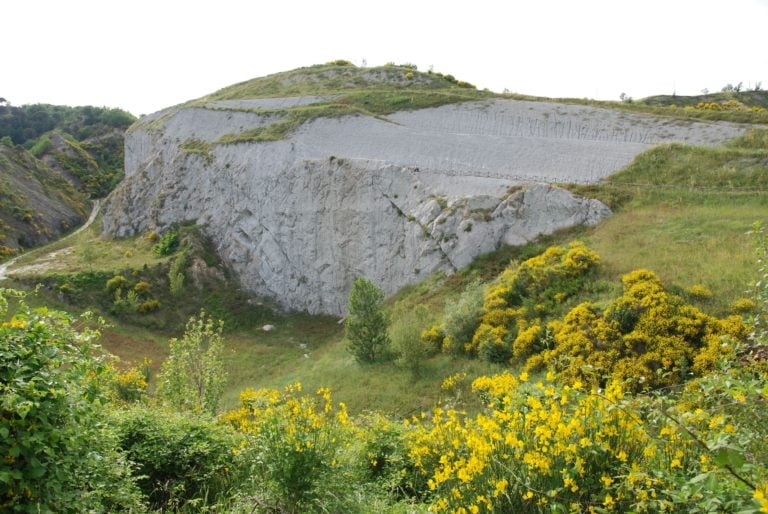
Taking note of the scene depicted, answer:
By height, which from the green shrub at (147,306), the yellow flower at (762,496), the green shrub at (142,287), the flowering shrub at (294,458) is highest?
the yellow flower at (762,496)

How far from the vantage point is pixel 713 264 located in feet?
61.4

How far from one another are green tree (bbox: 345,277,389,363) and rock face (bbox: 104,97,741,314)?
23.8 feet

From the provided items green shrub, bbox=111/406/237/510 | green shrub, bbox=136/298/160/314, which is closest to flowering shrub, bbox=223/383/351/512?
green shrub, bbox=111/406/237/510

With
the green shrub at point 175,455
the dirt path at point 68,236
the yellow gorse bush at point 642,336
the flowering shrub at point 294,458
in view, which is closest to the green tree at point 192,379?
the green shrub at point 175,455

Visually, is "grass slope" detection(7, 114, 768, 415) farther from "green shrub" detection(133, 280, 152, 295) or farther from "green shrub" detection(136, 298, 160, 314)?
"green shrub" detection(133, 280, 152, 295)

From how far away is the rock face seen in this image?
96.8 feet

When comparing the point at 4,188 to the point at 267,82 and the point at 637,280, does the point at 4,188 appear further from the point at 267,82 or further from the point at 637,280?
the point at 637,280

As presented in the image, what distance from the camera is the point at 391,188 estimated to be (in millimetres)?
34906

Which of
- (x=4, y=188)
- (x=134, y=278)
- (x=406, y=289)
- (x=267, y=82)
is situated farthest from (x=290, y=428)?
(x=4, y=188)

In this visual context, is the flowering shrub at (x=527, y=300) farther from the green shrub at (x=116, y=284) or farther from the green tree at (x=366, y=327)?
the green shrub at (x=116, y=284)

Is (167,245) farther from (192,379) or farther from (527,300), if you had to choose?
(527,300)

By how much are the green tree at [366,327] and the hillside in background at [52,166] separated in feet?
167

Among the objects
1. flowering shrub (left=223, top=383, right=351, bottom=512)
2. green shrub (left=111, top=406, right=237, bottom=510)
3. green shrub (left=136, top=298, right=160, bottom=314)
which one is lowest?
green shrub (left=136, top=298, right=160, bottom=314)

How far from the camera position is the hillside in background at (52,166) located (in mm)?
63594
